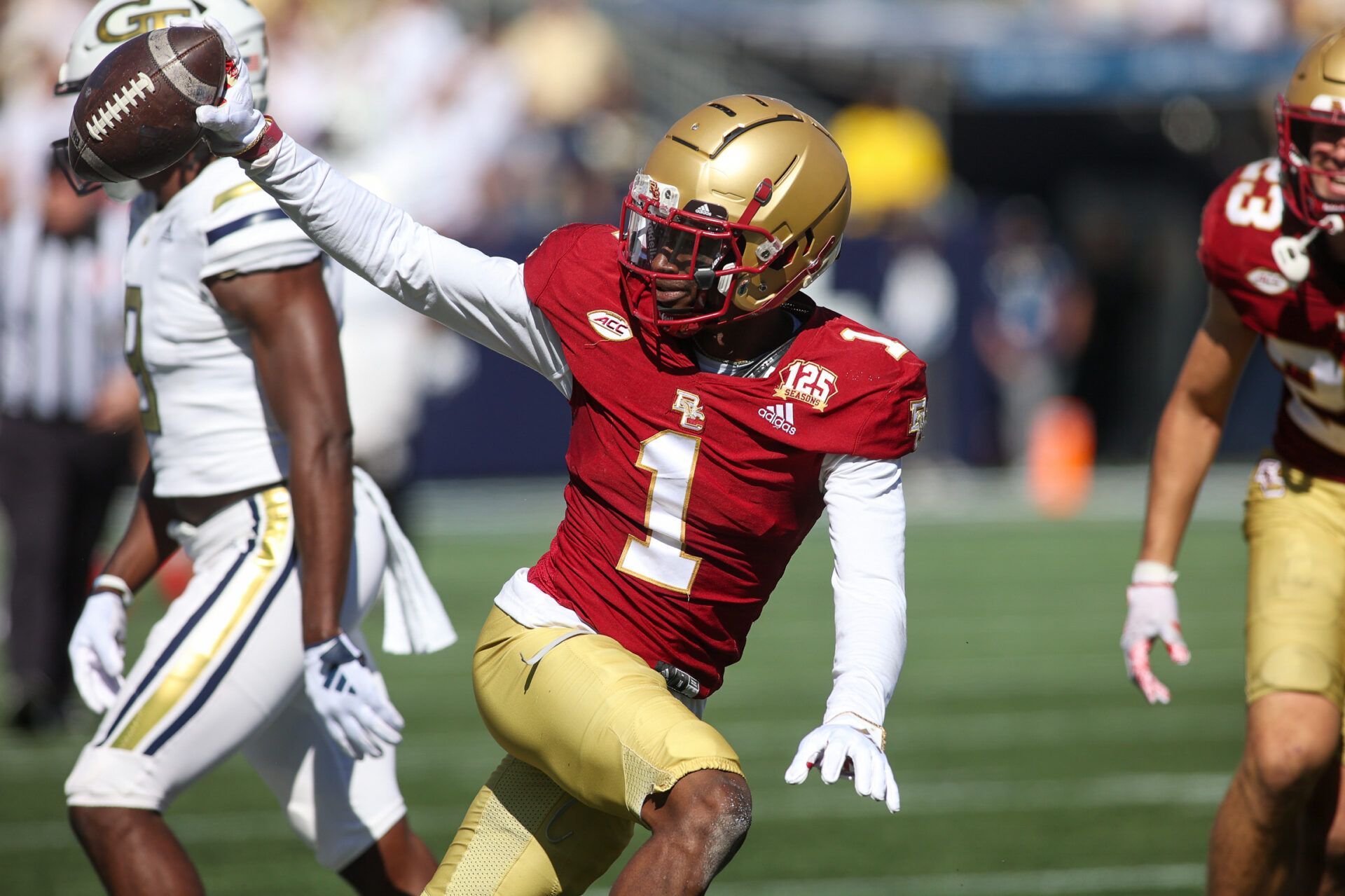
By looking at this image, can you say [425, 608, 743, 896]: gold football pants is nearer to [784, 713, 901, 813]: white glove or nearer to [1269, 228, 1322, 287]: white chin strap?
[784, 713, 901, 813]: white glove

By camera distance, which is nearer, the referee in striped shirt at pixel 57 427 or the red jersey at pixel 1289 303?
the red jersey at pixel 1289 303

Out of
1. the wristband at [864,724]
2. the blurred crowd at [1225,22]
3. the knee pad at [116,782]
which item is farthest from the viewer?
the blurred crowd at [1225,22]

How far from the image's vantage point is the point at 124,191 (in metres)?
3.59

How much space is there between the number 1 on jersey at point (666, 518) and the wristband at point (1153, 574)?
1.36 metres

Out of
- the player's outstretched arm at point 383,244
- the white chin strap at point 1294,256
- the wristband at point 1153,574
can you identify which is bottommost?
the wristband at point 1153,574

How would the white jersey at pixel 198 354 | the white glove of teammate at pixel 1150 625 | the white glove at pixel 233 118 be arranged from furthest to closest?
the white glove of teammate at pixel 1150 625, the white jersey at pixel 198 354, the white glove at pixel 233 118

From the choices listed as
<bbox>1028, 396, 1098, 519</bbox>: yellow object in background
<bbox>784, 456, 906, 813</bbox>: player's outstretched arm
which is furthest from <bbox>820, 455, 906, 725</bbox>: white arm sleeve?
<bbox>1028, 396, 1098, 519</bbox>: yellow object in background

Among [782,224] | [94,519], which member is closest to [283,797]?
[782,224]

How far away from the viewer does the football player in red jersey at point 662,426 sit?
288cm

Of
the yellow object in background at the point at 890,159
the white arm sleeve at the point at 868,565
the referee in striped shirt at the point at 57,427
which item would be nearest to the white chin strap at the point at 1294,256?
the white arm sleeve at the point at 868,565

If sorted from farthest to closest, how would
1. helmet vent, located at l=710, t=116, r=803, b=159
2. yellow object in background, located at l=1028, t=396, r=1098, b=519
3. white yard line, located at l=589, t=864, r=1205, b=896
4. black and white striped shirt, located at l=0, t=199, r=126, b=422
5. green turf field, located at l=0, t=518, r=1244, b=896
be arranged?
yellow object in background, located at l=1028, t=396, r=1098, b=519, black and white striped shirt, located at l=0, t=199, r=126, b=422, green turf field, located at l=0, t=518, r=1244, b=896, white yard line, located at l=589, t=864, r=1205, b=896, helmet vent, located at l=710, t=116, r=803, b=159

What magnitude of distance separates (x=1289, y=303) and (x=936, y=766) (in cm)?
267

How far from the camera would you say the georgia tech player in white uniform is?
10.4 feet

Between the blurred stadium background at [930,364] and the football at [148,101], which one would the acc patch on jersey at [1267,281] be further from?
the football at [148,101]
